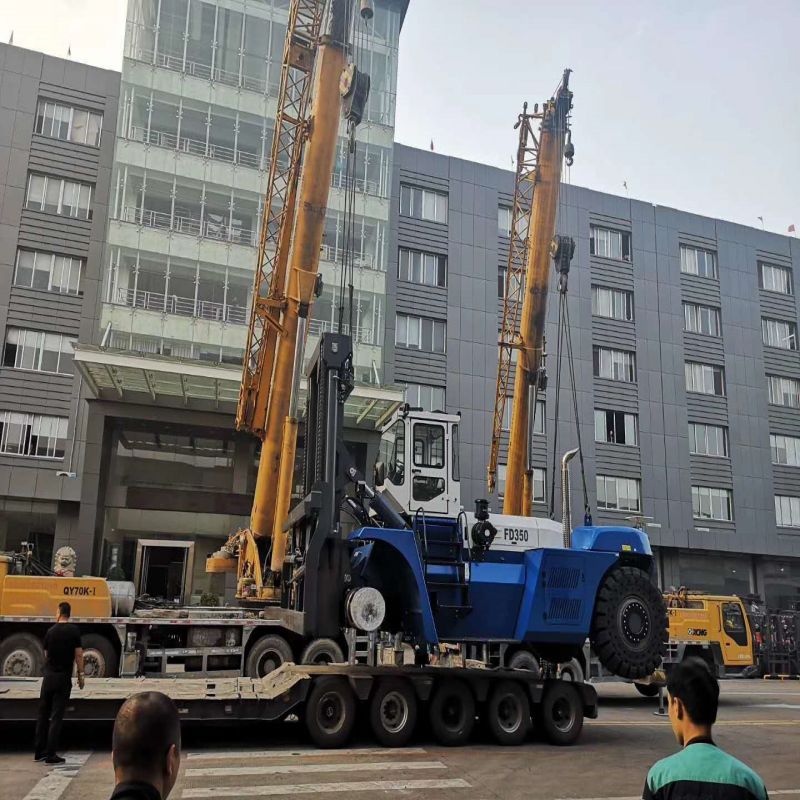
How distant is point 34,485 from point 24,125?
1399 cm

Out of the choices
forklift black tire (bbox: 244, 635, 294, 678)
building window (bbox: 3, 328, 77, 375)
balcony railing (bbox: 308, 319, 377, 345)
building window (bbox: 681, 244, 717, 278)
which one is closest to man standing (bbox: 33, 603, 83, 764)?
forklift black tire (bbox: 244, 635, 294, 678)

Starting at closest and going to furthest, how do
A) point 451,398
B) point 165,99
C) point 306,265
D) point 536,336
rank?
1. point 306,265
2. point 536,336
3. point 165,99
4. point 451,398

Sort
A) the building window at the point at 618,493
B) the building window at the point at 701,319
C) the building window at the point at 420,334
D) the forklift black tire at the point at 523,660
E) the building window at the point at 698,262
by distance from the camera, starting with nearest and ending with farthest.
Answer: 1. the forklift black tire at the point at 523,660
2. the building window at the point at 420,334
3. the building window at the point at 618,493
4. the building window at the point at 701,319
5. the building window at the point at 698,262

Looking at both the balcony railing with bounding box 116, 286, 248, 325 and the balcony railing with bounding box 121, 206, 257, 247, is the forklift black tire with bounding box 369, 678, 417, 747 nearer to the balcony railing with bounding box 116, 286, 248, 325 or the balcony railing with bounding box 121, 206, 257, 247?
the balcony railing with bounding box 116, 286, 248, 325

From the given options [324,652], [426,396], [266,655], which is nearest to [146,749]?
[324,652]

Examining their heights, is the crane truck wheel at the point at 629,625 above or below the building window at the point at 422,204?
below

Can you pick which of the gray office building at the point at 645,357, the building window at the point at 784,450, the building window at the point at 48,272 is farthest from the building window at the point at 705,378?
the building window at the point at 48,272

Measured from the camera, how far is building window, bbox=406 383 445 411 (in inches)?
1406

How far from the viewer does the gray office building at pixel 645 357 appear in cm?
3712

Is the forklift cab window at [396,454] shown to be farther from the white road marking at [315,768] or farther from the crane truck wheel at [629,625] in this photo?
the white road marking at [315,768]

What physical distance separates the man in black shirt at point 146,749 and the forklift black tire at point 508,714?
10.3m

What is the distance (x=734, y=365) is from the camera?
142ft

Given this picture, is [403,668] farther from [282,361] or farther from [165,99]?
[165,99]

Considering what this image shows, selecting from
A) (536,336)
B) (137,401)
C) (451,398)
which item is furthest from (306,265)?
(451,398)
